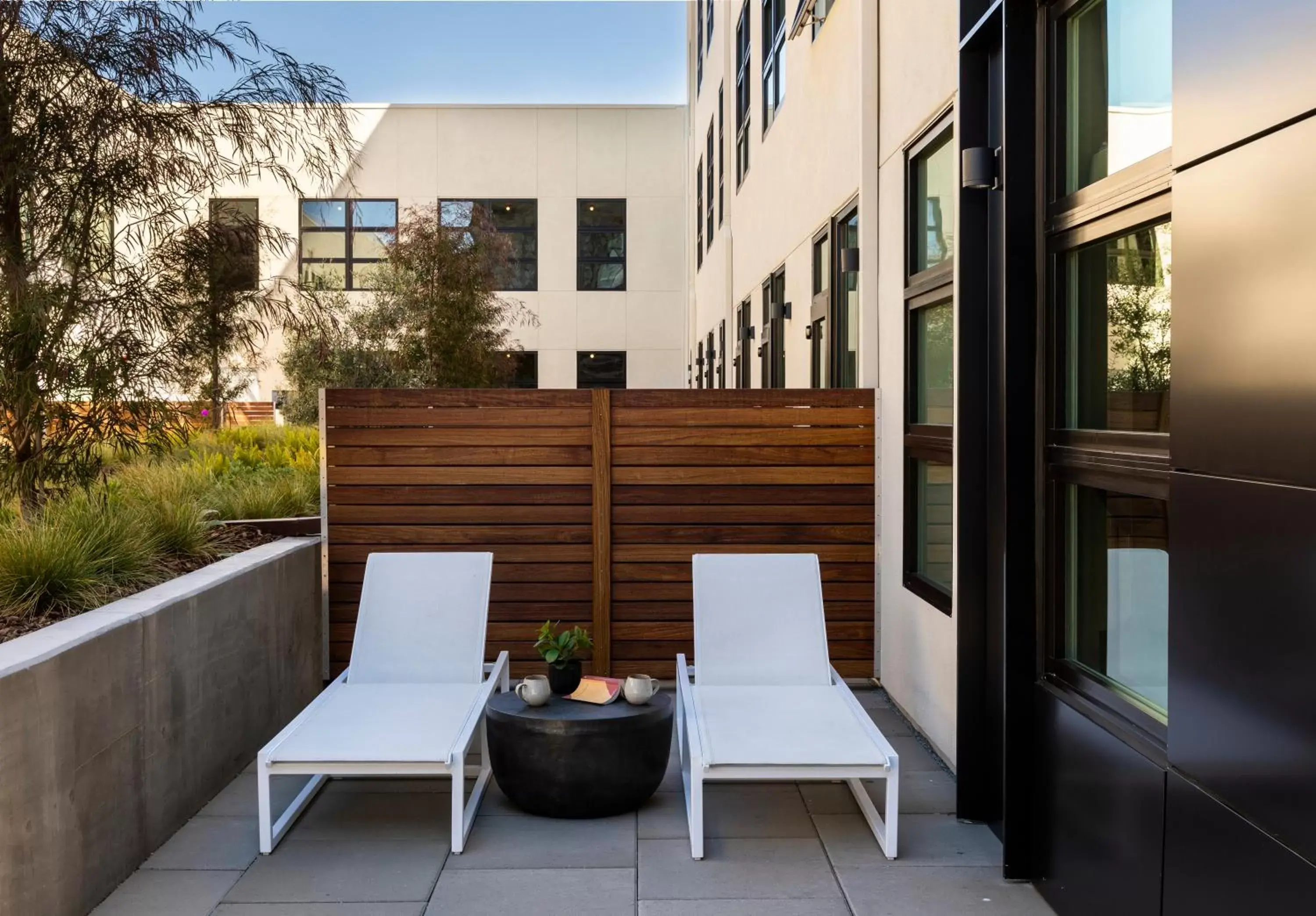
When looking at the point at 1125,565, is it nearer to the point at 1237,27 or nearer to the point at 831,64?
the point at 1237,27

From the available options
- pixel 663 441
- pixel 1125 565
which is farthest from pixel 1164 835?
pixel 663 441

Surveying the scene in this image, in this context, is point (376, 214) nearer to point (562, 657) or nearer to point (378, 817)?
point (562, 657)

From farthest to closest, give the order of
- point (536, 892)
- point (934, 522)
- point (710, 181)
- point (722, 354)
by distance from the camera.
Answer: point (710, 181), point (722, 354), point (934, 522), point (536, 892)

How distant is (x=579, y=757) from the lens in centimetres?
432

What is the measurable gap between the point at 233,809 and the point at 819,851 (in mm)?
2265

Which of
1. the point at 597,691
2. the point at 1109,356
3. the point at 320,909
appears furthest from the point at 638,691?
the point at 1109,356

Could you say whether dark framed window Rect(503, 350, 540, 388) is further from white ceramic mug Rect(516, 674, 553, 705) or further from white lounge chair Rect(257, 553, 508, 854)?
white ceramic mug Rect(516, 674, 553, 705)

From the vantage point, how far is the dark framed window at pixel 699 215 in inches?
794

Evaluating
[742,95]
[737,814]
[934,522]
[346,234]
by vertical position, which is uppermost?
[346,234]

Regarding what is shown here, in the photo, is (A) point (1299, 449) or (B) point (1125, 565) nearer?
(A) point (1299, 449)

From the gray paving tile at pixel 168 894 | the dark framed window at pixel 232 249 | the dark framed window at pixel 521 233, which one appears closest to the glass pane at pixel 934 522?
the gray paving tile at pixel 168 894

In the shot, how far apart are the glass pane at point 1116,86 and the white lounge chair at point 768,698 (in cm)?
207

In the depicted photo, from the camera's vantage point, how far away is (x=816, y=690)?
4828mm

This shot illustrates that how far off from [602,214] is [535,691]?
840 inches
